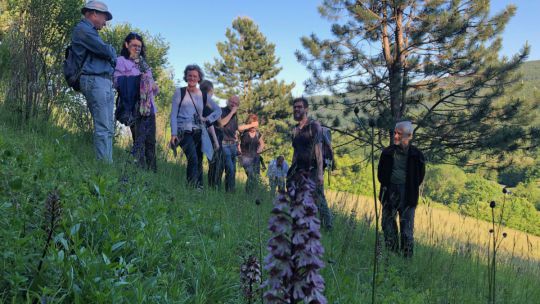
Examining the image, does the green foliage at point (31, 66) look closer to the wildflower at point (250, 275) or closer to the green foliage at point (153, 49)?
the wildflower at point (250, 275)

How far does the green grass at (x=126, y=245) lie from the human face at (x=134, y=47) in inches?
55.5

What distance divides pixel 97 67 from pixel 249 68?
1851 inches

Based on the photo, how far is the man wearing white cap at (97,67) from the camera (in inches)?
173

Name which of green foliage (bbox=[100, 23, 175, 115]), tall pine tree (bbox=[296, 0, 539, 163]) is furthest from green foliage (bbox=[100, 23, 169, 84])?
tall pine tree (bbox=[296, 0, 539, 163])

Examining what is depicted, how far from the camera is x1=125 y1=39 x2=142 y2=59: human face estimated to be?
5.16 meters

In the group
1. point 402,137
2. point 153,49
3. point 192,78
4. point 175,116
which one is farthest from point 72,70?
point 153,49

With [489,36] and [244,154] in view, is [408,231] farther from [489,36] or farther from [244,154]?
[489,36]

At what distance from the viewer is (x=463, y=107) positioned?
→ 44.8 feet

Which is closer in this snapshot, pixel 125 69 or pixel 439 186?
pixel 125 69

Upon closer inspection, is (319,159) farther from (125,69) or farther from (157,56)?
(157,56)

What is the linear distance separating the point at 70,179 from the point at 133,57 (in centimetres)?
251

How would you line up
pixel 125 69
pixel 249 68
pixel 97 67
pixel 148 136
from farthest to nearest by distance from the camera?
pixel 249 68 < pixel 148 136 < pixel 125 69 < pixel 97 67

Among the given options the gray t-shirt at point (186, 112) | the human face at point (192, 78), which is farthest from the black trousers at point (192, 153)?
the human face at point (192, 78)

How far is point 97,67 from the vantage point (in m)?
4.54
